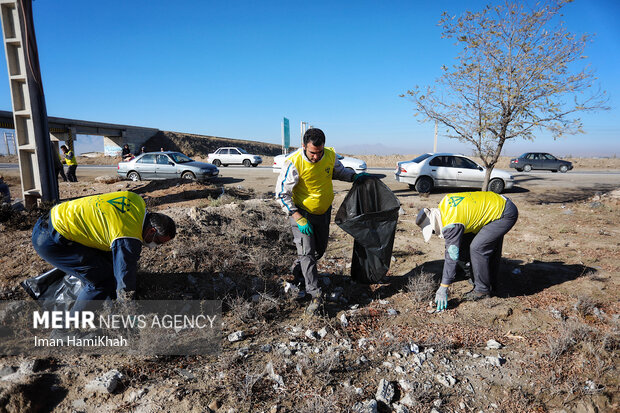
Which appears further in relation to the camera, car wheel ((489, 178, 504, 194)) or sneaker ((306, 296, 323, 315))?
car wheel ((489, 178, 504, 194))

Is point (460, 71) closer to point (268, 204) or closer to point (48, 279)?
point (268, 204)

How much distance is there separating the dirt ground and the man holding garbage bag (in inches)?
17.9

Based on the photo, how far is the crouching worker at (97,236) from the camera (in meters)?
2.64

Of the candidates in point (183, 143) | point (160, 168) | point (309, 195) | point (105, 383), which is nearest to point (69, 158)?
point (160, 168)

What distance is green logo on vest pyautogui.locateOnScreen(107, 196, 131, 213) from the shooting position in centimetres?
272

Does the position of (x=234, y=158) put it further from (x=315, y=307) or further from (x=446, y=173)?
(x=315, y=307)

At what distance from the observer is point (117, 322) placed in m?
2.96

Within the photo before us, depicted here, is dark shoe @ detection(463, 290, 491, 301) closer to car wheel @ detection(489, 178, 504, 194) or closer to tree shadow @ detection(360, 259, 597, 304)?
tree shadow @ detection(360, 259, 597, 304)

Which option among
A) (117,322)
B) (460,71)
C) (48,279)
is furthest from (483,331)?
(460,71)

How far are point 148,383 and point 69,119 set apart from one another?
30.7m

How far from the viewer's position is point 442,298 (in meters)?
3.51

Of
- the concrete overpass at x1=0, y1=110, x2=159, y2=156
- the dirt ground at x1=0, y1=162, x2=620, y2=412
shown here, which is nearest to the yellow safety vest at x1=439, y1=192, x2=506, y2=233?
the dirt ground at x1=0, y1=162, x2=620, y2=412

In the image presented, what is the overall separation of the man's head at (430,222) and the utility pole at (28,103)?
696cm

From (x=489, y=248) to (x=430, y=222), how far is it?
679mm
